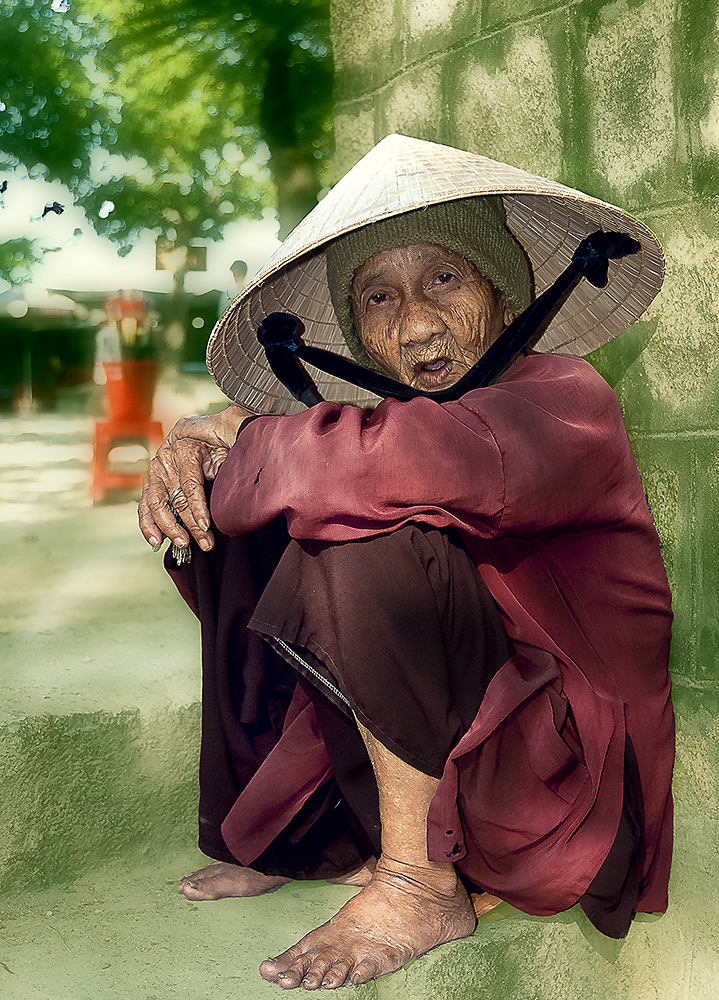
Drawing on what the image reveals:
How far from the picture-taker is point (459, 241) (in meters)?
1.59

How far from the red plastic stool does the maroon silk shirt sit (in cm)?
107

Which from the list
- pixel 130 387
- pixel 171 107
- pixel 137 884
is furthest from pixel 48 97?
pixel 137 884

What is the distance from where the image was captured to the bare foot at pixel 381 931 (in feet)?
4.30

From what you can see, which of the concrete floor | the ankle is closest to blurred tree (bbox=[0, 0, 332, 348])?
the concrete floor

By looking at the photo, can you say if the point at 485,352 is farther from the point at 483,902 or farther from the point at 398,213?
the point at 483,902

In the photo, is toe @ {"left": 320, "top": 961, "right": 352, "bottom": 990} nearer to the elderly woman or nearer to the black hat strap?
the elderly woman

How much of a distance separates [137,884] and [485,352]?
119 centimetres

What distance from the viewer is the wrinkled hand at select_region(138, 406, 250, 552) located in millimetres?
1573

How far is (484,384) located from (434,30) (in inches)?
48.2

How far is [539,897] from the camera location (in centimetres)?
142

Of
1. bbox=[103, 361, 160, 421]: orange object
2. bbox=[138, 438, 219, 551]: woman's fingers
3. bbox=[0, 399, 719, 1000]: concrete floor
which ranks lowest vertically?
bbox=[0, 399, 719, 1000]: concrete floor

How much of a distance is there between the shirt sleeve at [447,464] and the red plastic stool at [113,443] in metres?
1.21

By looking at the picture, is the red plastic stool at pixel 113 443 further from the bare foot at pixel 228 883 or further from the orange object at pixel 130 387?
the bare foot at pixel 228 883

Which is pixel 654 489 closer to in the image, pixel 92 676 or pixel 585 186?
pixel 585 186
